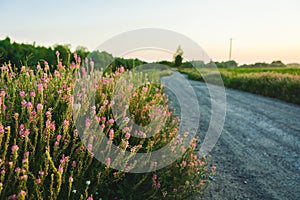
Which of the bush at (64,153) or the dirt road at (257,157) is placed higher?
the bush at (64,153)

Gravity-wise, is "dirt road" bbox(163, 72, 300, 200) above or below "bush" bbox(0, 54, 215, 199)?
below

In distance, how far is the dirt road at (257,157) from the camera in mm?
3564

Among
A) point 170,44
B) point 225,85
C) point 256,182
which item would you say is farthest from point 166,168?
point 225,85

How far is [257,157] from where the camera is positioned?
4.75m

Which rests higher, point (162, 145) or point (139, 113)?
point (139, 113)

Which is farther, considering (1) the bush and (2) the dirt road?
(2) the dirt road

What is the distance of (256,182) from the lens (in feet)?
12.5

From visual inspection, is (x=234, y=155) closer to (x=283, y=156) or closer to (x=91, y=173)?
(x=283, y=156)

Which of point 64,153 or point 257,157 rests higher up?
point 64,153

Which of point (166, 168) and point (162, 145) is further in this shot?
point (162, 145)

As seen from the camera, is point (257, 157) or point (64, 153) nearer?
point (64, 153)

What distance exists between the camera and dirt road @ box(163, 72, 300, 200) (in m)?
3.56

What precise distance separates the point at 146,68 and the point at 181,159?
26.3ft

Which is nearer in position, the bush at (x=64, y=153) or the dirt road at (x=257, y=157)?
the bush at (x=64, y=153)
